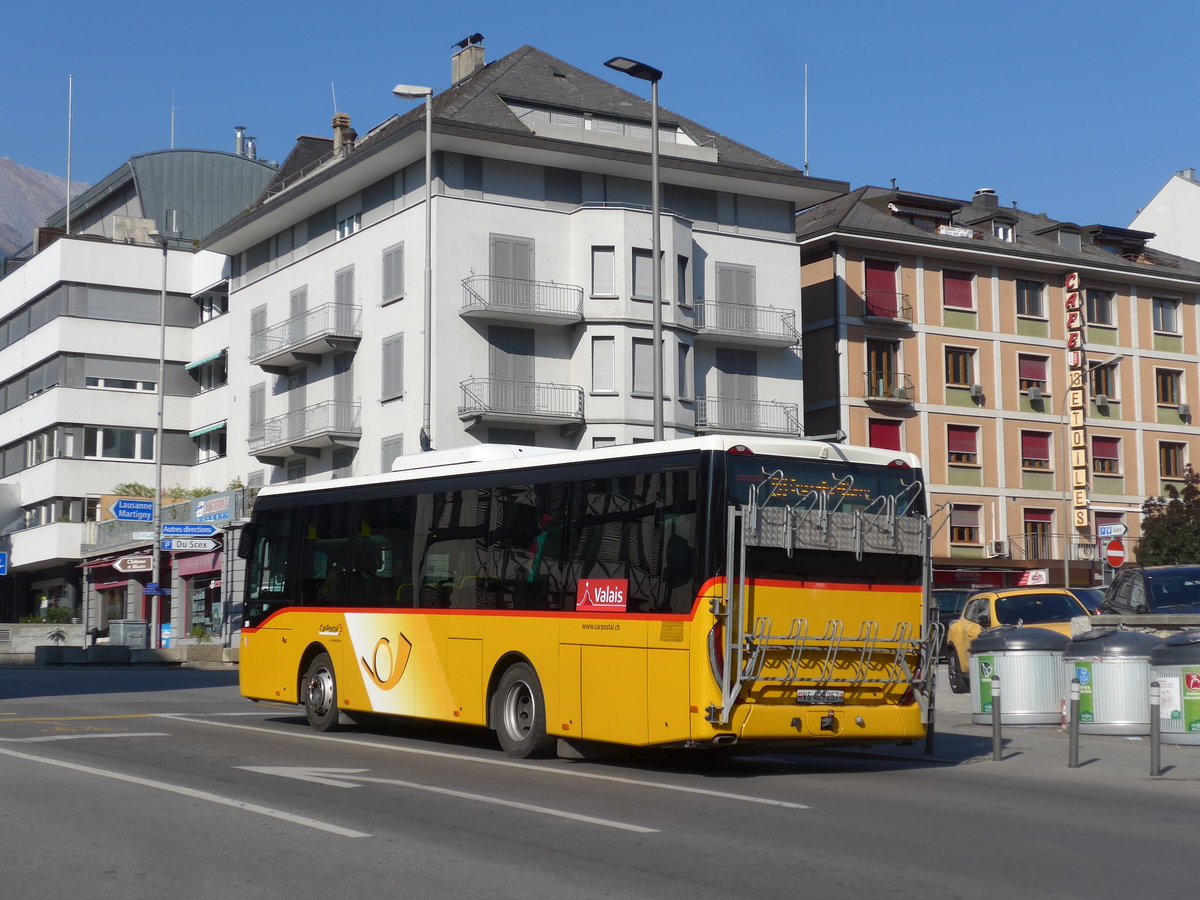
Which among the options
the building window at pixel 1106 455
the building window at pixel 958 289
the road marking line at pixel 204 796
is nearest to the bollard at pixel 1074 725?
the road marking line at pixel 204 796

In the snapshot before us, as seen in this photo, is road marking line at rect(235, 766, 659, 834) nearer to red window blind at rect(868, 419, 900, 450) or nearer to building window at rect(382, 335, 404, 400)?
building window at rect(382, 335, 404, 400)

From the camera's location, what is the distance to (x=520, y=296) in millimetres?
47219

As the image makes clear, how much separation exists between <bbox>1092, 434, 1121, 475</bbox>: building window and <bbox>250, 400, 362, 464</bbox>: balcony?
92.3 feet

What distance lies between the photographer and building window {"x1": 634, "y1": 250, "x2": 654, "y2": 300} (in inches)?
1869

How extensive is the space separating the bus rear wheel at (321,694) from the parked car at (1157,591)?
10.4 meters

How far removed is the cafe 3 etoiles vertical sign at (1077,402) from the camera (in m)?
57.5

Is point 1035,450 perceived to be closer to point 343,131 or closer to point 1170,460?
point 1170,460

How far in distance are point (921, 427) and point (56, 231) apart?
41.6 meters

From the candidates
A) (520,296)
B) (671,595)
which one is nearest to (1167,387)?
(520,296)

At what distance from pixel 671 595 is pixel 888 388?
1700 inches

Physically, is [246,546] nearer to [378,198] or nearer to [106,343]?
[378,198]

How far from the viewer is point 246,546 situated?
19.8 meters

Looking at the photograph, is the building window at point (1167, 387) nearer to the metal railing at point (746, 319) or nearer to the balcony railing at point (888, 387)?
the balcony railing at point (888, 387)

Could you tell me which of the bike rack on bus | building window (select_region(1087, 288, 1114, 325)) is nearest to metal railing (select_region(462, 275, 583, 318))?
building window (select_region(1087, 288, 1114, 325))
